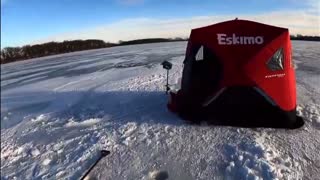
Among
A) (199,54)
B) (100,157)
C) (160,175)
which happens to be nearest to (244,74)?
(199,54)

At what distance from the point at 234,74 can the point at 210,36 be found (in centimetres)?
57

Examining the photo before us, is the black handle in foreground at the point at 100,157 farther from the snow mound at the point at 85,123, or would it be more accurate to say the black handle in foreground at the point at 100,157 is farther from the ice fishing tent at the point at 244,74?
the ice fishing tent at the point at 244,74

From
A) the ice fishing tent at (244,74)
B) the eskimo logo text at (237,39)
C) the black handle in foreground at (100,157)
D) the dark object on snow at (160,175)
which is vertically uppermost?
the eskimo logo text at (237,39)

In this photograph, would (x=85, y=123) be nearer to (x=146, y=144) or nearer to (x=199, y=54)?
(x=146, y=144)

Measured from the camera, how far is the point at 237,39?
4.29 m

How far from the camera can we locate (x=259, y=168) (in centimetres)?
338

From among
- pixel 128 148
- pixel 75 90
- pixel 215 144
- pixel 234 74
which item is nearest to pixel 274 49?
pixel 234 74

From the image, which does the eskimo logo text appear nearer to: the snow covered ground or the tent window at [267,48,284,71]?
the tent window at [267,48,284,71]

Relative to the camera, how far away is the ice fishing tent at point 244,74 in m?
4.23

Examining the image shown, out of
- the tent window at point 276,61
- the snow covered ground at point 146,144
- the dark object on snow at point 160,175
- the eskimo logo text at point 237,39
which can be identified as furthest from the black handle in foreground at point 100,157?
the tent window at point 276,61

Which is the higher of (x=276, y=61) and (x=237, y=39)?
(x=237, y=39)

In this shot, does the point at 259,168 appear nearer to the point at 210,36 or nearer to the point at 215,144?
the point at 215,144

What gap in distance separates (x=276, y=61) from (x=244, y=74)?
42 cm

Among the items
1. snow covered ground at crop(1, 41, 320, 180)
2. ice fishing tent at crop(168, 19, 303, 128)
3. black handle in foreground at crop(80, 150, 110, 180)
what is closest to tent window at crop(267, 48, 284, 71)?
ice fishing tent at crop(168, 19, 303, 128)
